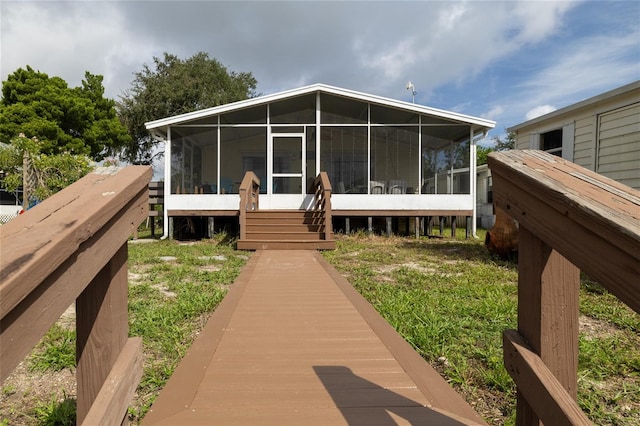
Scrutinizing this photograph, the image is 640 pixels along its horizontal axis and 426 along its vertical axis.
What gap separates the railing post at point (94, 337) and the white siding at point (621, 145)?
9449mm

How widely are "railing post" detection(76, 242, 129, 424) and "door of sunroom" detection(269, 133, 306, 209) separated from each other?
9284 millimetres

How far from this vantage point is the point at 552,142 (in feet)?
31.9

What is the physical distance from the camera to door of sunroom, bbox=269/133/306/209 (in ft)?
33.9

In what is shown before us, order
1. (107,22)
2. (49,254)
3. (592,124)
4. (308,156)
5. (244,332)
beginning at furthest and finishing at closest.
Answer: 1. (107,22)
2. (308,156)
3. (592,124)
4. (244,332)
5. (49,254)

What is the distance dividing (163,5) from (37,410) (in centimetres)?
1552

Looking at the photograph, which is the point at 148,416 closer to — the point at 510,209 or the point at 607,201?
the point at 510,209

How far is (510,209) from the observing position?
3.61 ft

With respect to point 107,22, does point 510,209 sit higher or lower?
lower

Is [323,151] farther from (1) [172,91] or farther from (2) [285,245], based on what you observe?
(1) [172,91]

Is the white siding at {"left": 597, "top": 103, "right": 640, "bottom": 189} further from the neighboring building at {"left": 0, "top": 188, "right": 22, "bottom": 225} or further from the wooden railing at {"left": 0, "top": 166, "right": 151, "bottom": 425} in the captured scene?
the neighboring building at {"left": 0, "top": 188, "right": 22, "bottom": 225}

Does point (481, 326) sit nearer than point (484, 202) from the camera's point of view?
Yes

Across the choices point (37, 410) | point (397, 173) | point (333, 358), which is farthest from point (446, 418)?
point (397, 173)

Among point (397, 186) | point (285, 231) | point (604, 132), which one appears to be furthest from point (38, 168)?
point (604, 132)

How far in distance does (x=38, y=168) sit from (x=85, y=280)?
1291cm
